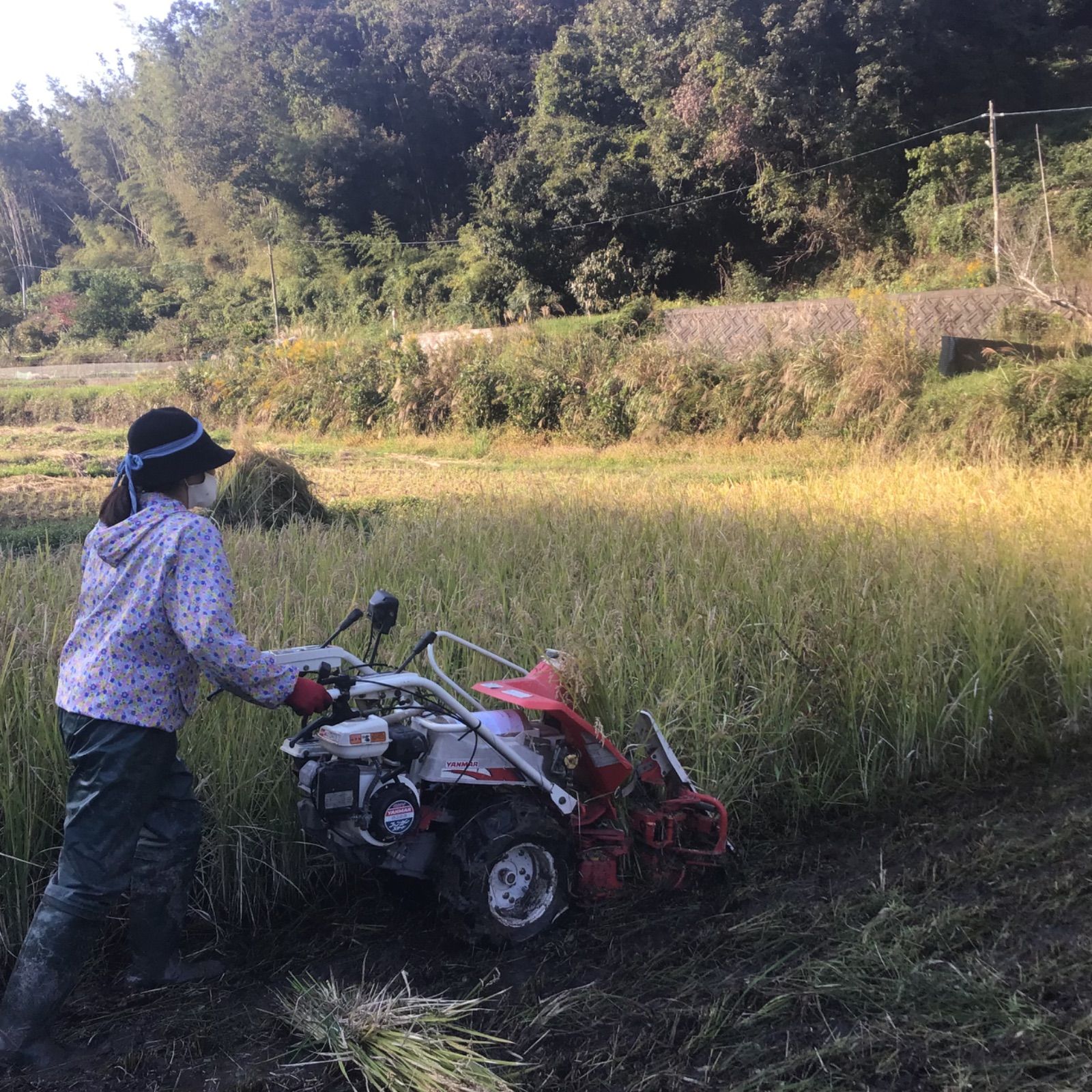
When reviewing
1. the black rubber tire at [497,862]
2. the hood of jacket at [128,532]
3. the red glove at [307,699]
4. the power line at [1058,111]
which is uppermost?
the power line at [1058,111]

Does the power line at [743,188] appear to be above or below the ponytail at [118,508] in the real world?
above

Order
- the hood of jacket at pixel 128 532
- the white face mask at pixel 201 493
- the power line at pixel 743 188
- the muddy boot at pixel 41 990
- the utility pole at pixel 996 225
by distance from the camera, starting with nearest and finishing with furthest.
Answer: the muddy boot at pixel 41 990, the hood of jacket at pixel 128 532, the white face mask at pixel 201 493, the utility pole at pixel 996 225, the power line at pixel 743 188

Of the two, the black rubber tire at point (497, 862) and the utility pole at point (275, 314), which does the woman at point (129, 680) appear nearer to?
the black rubber tire at point (497, 862)

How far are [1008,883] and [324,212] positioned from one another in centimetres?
4072

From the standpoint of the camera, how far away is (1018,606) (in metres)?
4.68

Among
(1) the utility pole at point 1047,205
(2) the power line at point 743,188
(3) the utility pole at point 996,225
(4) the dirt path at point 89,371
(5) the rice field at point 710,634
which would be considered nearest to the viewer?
(5) the rice field at point 710,634

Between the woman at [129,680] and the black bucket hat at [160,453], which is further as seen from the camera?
the black bucket hat at [160,453]

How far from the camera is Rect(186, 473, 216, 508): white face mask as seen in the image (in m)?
2.61

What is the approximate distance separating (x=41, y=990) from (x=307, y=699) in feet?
3.02

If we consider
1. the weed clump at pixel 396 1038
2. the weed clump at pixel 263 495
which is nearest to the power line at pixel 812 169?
the weed clump at pixel 263 495

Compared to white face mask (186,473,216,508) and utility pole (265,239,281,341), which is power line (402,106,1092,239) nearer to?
utility pole (265,239,281,341)

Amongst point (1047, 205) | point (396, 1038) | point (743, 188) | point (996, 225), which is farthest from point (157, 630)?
point (743, 188)

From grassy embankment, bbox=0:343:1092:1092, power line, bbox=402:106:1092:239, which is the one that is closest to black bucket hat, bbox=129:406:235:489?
grassy embankment, bbox=0:343:1092:1092

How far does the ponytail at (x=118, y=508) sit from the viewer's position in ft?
8.13
